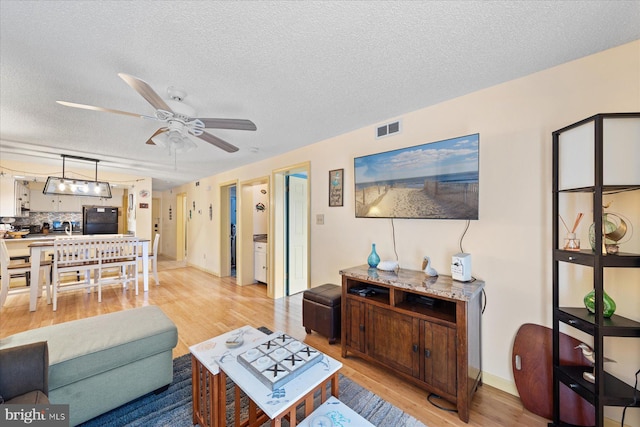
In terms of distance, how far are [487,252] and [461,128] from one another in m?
1.06

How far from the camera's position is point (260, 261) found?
4.77 metres

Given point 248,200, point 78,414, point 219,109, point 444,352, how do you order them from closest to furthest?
point 78,414 → point 444,352 → point 219,109 → point 248,200

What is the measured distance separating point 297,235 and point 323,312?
1.83 metres

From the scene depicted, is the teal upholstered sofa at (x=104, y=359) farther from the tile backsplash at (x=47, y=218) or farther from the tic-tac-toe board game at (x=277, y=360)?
the tile backsplash at (x=47, y=218)

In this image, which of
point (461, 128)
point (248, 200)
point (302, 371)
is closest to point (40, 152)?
point (248, 200)

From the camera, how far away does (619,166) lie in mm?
1250

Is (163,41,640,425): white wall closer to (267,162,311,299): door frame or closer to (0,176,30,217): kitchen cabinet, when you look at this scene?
(267,162,311,299): door frame

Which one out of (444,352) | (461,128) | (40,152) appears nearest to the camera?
(444,352)

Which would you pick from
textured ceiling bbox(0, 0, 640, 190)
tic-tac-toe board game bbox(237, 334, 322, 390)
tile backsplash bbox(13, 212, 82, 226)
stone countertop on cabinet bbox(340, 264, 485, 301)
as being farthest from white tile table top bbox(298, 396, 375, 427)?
tile backsplash bbox(13, 212, 82, 226)

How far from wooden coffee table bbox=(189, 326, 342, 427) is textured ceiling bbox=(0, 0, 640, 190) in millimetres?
1863

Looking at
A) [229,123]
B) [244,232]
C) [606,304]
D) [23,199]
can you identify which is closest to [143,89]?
[229,123]

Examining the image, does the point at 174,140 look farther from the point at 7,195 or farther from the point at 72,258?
the point at 7,195

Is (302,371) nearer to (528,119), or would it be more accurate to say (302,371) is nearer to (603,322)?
(603,322)

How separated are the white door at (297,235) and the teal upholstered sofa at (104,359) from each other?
2.38m
